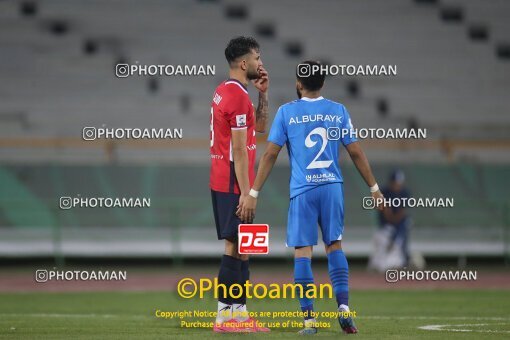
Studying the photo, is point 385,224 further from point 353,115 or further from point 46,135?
point 46,135

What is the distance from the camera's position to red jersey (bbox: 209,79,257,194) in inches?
322

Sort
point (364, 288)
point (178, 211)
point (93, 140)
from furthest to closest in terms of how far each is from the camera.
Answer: point (93, 140), point (178, 211), point (364, 288)

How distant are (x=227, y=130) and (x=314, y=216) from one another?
1.03 meters

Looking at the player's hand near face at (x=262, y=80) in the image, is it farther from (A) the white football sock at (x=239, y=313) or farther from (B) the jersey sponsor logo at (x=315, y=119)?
(A) the white football sock at (x=239, y=313)

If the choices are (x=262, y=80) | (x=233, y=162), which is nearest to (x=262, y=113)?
(x=262, y=80)

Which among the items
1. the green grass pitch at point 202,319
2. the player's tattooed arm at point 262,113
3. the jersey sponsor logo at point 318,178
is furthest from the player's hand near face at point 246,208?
the green grass pitch at point 202,319

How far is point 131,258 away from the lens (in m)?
19.9

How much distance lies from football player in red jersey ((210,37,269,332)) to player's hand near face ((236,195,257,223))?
29 mm

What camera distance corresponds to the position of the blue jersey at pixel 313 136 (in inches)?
313

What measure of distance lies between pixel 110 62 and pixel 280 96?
4.36m

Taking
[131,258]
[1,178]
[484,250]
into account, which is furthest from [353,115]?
[1,178]

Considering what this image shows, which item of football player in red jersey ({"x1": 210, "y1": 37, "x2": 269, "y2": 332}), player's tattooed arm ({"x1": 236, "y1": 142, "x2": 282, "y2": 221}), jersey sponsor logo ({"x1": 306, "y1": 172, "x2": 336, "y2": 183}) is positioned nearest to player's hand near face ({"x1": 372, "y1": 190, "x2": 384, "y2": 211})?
jersey sponsor logo ({"x1": 306, "y1": 172, "x2": 336, "y2": 183})

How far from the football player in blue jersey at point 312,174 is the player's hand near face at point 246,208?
1 centimetres

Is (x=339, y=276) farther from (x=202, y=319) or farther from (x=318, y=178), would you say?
(x=202, y=319)
